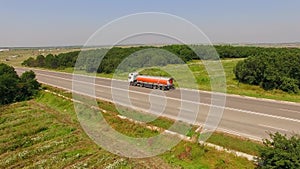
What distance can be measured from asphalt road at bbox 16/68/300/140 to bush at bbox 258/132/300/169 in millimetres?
5496

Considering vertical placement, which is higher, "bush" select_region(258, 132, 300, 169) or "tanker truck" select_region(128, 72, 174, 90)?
"tanker truck" select_region(128, 72, 174, 90)

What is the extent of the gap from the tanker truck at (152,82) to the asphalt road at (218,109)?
1.05 m

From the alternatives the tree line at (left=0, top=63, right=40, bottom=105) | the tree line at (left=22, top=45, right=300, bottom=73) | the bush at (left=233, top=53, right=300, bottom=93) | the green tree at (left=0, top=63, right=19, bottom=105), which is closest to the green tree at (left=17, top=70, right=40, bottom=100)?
the tree line at (left=0, top=63, right=40, bottom=105)

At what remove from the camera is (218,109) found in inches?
1155

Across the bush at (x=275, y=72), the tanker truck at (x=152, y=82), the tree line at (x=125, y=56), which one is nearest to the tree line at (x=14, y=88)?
the tanker truck at (x=152, y=82)

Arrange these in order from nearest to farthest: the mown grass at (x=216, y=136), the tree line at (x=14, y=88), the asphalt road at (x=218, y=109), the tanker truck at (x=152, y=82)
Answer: the mown grass at (x=216, y=136) → the asphalt road at (x=218, y=109) → the tree line at (x=14, y=88) → the tanker truck at (x=152, y=82)

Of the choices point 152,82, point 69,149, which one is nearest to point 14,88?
point 152,82

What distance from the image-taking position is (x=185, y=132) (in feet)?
74.0

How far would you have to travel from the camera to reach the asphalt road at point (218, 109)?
23.3 metres

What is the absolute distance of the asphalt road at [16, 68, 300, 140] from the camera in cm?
2330

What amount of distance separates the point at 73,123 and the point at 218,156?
15246 mm

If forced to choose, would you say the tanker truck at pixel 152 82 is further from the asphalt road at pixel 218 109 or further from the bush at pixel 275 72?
the bush at pixel 275 72

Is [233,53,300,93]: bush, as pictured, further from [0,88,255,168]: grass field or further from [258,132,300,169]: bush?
[258,132,300,169]: bush

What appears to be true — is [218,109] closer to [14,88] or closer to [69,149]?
[69,149]
